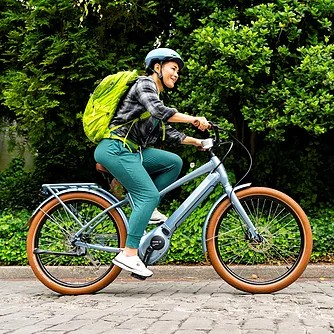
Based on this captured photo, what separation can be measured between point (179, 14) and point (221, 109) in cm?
137

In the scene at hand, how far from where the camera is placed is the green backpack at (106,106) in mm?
5184

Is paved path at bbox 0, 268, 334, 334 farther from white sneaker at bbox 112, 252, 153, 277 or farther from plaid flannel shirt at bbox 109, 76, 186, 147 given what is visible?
plaid flannel shirt at bbox 109, 76, 186, 147

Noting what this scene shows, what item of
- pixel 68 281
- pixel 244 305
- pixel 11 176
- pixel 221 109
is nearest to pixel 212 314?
pixel 244 305

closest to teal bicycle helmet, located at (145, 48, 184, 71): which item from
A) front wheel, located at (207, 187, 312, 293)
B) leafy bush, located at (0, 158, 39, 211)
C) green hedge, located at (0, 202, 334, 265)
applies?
front wheel, located at (207, 187, 312, 293)

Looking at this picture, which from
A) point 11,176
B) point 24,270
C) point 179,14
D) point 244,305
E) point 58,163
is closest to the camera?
point 244,305

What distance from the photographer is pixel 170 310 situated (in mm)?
4477

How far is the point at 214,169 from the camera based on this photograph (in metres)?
5.41

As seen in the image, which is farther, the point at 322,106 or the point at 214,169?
the point at 322,106

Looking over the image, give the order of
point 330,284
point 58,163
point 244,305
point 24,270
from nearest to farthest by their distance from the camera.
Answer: point 244,305 → point 330,284 → point 24,270 → point 58,163

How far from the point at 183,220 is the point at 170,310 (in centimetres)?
106

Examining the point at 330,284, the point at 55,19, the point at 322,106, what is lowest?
the point at 330,284

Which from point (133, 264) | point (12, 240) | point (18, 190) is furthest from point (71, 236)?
point (18, 190)

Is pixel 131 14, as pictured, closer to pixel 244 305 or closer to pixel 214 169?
pixel 214 169

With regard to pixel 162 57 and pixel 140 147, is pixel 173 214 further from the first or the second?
pixel 162 57
